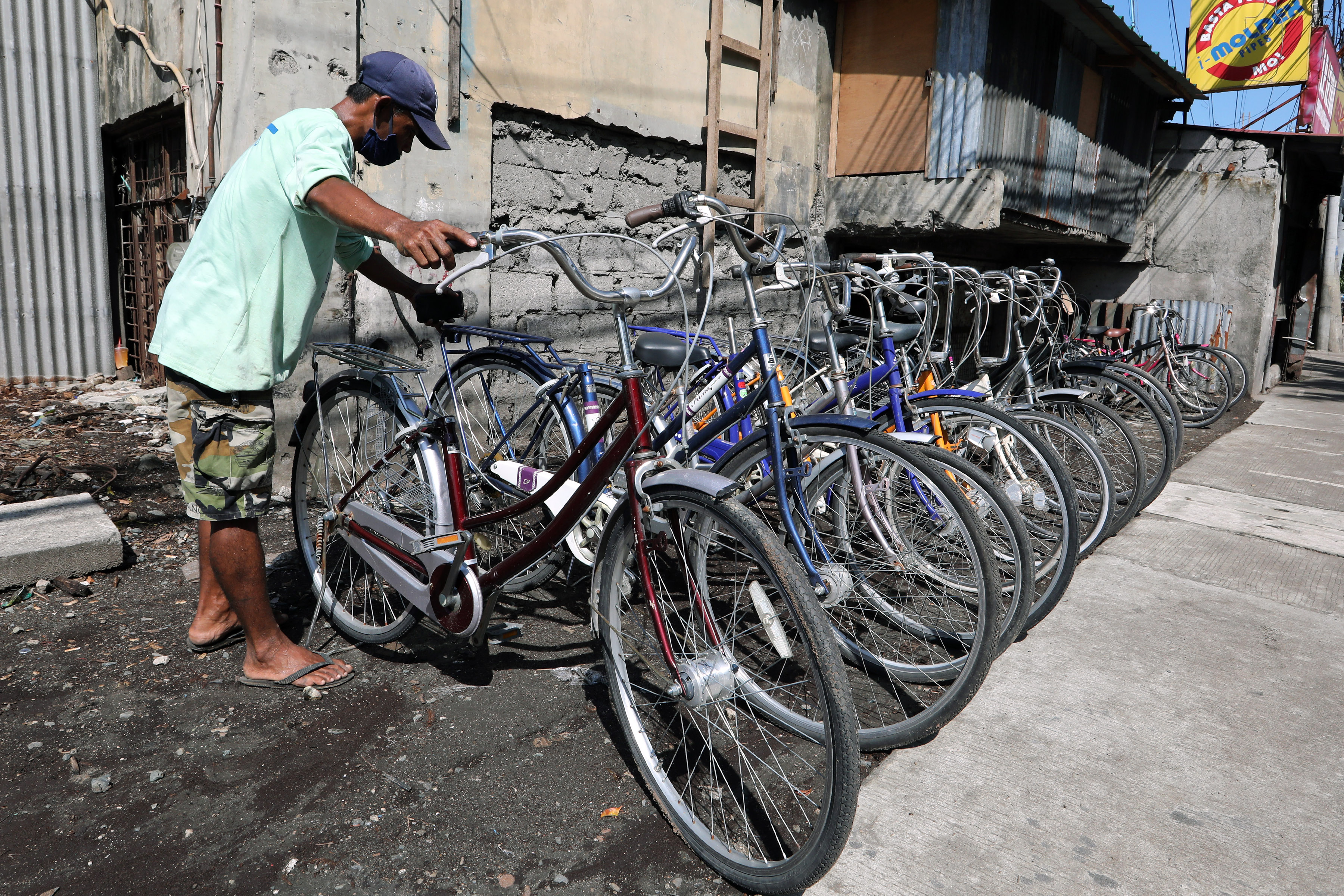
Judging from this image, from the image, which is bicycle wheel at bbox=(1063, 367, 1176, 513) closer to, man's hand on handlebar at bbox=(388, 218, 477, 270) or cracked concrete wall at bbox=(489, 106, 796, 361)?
cracked concrete wall at bbox=(489, 106, 796, 361)

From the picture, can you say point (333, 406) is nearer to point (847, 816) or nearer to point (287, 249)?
point (287, 249)

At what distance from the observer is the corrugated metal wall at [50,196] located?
19.2 feet

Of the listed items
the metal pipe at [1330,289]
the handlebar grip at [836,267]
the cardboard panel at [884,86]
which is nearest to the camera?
the handlebar grip at [836,267]

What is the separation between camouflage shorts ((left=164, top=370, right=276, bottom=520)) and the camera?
246 centimetres

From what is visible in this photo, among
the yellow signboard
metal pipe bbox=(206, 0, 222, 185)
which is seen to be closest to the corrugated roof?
the yellow signboard

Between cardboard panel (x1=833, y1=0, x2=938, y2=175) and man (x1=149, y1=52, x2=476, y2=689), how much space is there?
5.70 metres

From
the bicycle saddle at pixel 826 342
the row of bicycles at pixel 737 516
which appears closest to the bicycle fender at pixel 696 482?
the row of bicycles at pixel 737 516

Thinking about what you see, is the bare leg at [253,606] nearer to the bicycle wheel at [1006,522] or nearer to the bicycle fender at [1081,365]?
the bicycle wheel at [1006,522]

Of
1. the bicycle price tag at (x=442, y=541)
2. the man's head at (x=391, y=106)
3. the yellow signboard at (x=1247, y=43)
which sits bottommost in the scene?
the bicycle price tag at (x=442, y=541)

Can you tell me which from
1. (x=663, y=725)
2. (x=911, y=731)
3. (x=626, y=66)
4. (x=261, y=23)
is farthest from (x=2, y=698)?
(x=626, y=66)

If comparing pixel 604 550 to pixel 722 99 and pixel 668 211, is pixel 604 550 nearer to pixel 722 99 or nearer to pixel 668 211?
pixel 668 211

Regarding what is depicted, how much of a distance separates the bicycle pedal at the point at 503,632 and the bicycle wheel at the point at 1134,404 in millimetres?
3263

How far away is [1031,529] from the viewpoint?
3.43m

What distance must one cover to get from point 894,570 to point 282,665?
2.00m
